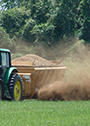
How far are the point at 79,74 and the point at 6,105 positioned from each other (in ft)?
19.6

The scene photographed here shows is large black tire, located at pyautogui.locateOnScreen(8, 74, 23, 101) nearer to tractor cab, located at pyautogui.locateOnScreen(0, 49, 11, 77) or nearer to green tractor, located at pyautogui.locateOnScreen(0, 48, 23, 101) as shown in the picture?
green tractor, located at pyautogui.locateOnScreen(0, 48, 23, 101)

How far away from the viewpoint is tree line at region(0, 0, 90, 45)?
31.5 metres

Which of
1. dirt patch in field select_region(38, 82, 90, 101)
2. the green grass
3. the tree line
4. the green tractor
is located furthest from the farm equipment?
the tree line

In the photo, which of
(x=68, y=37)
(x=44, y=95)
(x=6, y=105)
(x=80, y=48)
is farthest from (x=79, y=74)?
(x=68, y=37)

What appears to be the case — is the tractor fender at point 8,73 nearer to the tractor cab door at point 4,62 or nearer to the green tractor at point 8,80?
the green tractor at point 8,80

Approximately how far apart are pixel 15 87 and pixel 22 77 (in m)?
0.97

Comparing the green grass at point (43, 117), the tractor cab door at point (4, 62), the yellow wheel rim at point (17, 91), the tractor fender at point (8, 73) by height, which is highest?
the tractor cab door at point (4, 62)

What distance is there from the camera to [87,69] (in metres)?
16.0

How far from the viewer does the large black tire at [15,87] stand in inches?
431

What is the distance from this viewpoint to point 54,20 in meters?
33.0

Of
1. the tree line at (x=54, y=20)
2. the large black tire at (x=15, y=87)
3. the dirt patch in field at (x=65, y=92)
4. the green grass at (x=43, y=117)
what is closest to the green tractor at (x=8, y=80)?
the large black tire at (x=15, y=87)

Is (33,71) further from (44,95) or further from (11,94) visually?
(11,94)

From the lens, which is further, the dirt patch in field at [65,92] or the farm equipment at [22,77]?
the dirt patch in field at [65,92]

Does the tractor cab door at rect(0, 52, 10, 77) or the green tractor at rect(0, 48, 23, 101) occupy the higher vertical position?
the tractor cab door at rect(0, 52, 10, 77)
